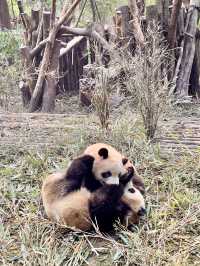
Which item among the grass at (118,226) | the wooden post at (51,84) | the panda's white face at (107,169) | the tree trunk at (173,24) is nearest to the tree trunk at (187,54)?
the tree trunk at (173,24)

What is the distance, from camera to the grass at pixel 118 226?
2904 mm

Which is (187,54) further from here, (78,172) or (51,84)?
(78,172)

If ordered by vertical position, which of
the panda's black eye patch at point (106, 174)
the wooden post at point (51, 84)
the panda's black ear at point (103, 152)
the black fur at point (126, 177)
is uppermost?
the panda's black ear at point (103, 152)

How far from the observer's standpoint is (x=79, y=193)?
3.17 m

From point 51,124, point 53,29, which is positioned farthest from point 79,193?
point 53,29

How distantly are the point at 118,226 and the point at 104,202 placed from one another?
23 centimetres

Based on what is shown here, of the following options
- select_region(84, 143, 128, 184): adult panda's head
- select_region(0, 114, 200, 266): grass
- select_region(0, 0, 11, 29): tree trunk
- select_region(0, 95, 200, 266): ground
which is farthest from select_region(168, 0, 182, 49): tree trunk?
select_region(0, 0, 11, 29): tree trunk

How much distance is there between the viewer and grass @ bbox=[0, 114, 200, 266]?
2.90m

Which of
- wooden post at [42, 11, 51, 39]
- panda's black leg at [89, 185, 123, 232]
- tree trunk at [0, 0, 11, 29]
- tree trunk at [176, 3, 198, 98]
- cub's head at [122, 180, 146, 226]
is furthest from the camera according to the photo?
tree trunk at [0, 0, 11, 29]

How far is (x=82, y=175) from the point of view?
125 inches

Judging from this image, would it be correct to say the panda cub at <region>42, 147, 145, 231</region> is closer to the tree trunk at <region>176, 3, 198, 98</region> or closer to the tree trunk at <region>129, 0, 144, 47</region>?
the tree trunk at <region>129, 0, 144, 47</region>

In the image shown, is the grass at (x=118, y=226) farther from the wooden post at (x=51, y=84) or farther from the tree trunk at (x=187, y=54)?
the tree trunk at (x=187, y=54)

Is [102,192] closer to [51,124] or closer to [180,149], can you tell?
[180,149]

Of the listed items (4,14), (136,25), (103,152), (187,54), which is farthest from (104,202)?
(4,14)
